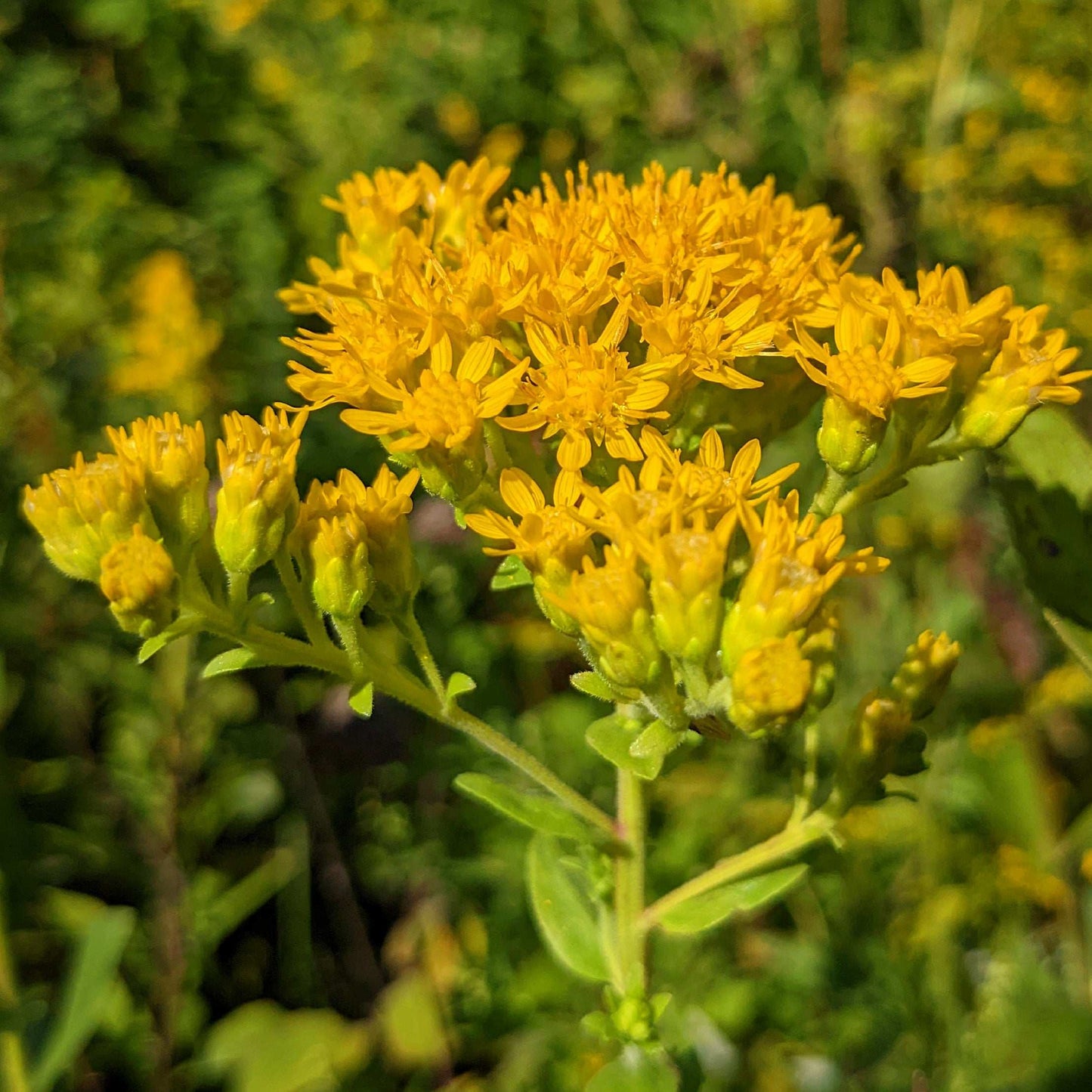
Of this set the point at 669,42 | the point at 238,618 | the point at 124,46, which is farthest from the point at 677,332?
the point at 124,46

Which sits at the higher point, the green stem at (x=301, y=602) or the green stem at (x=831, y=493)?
the green stem at (x=831, y=493)

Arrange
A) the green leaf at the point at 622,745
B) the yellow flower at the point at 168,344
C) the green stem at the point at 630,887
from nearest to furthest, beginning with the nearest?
the green leaf at the point at 622,745
the green stem at the point at 630,887
the yellow flower at the point at 168,344

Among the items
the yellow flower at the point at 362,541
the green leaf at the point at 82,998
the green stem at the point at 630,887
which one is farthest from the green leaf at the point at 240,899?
the yellow flower at the point at 362,541

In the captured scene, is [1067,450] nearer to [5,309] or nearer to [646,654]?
[646,654]

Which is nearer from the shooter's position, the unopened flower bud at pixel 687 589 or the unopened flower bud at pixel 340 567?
the unopened flower bud at pixel 687 589

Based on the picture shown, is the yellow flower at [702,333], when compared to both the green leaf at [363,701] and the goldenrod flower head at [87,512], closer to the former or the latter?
the green leaf at [363,701]

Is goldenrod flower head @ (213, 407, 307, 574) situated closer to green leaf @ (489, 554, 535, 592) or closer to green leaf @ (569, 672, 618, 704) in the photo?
green leaf @ (489, 554, 535, 592)
